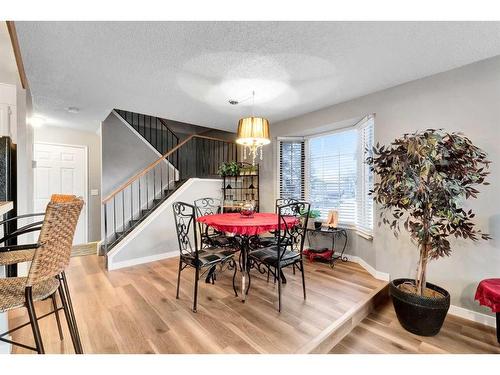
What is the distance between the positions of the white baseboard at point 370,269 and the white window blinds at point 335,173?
1.74ft

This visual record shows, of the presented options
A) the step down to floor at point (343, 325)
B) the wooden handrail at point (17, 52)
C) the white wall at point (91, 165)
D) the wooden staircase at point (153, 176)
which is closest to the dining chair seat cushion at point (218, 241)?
the wooden staircase at point (153, 176)

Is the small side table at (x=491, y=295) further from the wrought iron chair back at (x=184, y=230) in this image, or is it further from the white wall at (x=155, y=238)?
the white wall at (x=155, y=238)

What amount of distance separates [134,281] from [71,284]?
71 cm

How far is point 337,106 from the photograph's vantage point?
3330 millimetres

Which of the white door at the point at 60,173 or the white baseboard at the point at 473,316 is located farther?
the white door at the point at 60,173

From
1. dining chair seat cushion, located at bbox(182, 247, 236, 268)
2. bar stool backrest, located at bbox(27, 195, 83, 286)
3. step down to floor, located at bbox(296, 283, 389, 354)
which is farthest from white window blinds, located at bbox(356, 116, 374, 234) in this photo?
bar stool backrest, located at bbox(27, 195, 83, 286)

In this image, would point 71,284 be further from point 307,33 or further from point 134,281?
point 307,33

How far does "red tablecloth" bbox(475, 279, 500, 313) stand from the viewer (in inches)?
67.0

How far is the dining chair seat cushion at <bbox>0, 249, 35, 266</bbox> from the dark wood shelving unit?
2982 mm

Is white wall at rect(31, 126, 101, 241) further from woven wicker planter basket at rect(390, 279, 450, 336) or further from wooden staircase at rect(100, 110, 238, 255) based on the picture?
woven wicker planter basket at rect(390, 279, 450, 336)

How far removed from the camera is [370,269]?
3043mm

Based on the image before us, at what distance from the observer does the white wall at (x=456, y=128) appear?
2070 millimetres
